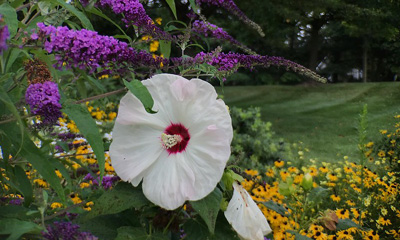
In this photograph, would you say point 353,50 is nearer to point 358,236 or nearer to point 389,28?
point 389,28

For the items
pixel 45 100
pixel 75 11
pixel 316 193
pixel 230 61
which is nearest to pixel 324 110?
pixel 316 193

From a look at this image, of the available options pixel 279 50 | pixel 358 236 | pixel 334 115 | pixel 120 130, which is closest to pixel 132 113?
pixel 120 130

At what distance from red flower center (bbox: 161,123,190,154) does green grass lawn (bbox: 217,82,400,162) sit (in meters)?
6.56

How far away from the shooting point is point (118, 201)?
968mm

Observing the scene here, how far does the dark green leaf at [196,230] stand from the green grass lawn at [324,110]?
653 centimetres

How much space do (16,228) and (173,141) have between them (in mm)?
334

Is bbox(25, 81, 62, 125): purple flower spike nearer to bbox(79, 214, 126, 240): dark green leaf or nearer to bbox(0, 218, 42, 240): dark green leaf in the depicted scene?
bbox(0, 218, 42, 240): dark green leaf

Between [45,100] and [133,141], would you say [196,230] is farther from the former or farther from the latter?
[45,100]

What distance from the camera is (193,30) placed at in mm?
1312

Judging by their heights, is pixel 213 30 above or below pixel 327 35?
above

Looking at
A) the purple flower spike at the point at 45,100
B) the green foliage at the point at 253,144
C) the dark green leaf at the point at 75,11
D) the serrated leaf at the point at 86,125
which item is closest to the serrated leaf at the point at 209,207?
the serrated leaf at the point at 86,125

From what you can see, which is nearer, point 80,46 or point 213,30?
point 80,46

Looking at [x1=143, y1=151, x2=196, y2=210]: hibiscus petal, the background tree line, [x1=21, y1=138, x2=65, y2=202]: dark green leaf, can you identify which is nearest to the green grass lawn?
the background tree line

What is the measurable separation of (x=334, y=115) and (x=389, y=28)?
3.88 m
